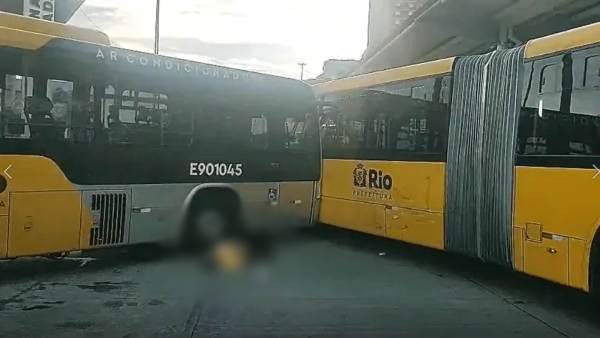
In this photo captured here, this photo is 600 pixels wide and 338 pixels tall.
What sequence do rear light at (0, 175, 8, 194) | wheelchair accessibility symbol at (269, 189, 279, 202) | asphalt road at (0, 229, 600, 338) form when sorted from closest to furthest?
asphalt road at (0, 229, 600, 338) → rear light at (0, 175, 8, 194) → wheelchair accessibility symbol at (269, 189, 279, 202)

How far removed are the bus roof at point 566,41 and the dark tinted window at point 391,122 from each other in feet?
5.47

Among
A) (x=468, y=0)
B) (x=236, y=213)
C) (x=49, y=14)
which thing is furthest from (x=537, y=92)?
(x=49, y=14)

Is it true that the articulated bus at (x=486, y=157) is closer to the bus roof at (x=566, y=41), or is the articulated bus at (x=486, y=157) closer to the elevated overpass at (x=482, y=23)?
the bus roof at (x=566, y=41)

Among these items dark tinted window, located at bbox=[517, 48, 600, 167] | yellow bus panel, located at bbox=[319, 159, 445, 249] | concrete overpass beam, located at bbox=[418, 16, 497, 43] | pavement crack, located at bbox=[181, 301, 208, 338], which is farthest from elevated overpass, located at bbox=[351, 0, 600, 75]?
pavement crack, located at bbox=[181, 301, 208, 338]

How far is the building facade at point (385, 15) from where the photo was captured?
55562 millimetres

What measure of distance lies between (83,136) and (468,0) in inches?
569

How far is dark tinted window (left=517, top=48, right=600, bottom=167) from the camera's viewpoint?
704cm

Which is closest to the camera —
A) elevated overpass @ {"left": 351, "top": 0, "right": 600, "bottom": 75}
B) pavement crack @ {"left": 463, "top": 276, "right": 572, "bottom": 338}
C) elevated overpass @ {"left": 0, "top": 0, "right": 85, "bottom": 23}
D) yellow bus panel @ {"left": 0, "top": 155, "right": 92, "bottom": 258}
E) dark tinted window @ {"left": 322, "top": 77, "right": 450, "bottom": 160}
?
pavement crack @ {"left": 463, "top": 276, "right": 572, "bottom": 338}

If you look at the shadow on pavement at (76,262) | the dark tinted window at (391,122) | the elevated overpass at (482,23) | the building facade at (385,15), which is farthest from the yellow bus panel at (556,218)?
the building facade at (385,15)

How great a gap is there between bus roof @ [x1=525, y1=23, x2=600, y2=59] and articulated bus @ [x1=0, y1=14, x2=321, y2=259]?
438 cm

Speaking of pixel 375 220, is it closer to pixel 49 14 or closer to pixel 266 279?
pixel 266 279

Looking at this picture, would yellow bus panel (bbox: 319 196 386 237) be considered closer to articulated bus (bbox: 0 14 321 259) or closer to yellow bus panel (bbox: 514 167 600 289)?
articulated bus (bbox: 0 14 321 259)

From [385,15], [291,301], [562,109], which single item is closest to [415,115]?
[562,109]

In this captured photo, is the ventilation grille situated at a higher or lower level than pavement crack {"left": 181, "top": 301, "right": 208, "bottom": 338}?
higher
